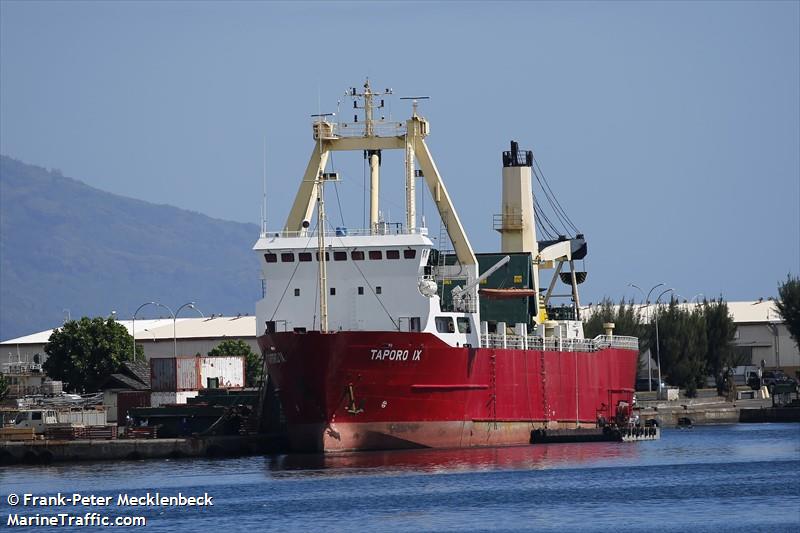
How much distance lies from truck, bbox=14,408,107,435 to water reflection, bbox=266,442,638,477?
32.9 feet

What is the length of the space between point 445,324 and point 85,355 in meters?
33.1

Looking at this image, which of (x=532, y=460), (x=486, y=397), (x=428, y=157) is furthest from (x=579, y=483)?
(x=428, y=157)

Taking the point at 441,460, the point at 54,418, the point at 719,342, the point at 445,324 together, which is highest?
the point at 719,342

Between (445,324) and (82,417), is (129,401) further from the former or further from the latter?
(445,324)

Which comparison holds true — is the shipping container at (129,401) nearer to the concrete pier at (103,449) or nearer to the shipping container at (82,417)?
the shipping container at (82,417)

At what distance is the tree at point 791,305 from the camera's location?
4031 inches

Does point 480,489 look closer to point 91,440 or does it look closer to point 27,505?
point 27,505

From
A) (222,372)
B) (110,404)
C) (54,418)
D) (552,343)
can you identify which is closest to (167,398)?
(222,372)

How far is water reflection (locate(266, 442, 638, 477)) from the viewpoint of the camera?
165 feet

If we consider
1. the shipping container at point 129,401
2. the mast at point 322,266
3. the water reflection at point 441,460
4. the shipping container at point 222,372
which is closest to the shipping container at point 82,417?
the shipping container at point 129,401

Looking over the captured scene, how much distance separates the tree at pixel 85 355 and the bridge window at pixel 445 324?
103 feet

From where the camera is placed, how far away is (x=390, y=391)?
54.4 m

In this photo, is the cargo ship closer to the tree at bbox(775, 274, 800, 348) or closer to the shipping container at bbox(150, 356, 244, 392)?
the shipping container at bbox(150, 356, 244, 392)

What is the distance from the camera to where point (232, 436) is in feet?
191
